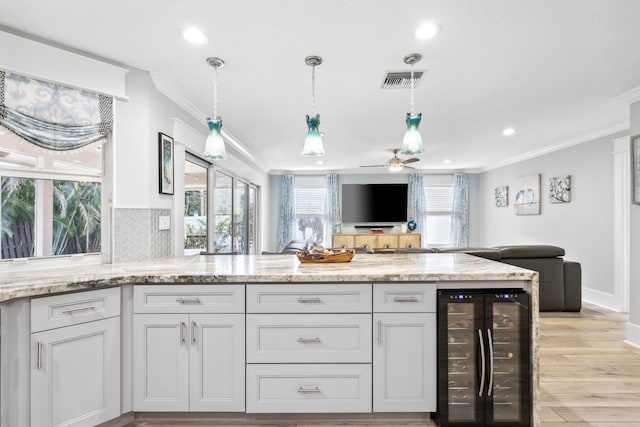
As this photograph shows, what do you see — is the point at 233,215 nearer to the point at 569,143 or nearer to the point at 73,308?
the point at 73,308

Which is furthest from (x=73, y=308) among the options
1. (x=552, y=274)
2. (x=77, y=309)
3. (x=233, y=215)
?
(x=552, y=274)

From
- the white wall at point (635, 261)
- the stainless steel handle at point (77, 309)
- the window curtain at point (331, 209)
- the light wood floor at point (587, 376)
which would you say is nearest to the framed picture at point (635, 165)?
the white wall at point (635, 261)

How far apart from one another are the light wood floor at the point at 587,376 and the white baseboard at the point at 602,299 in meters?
0.43

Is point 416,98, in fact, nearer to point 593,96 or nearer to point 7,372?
point 593,96

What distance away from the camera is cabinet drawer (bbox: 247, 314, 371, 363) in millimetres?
1840

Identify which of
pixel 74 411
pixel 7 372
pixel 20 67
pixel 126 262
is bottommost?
pixel 74 411

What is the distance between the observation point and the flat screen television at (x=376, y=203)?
7.65 m

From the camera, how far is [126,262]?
7.92 feet

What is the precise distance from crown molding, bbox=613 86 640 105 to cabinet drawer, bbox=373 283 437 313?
9.47ft

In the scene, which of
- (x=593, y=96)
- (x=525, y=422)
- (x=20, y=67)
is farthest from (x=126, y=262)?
(x=593, y=96)

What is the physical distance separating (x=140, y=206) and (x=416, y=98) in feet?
8.52

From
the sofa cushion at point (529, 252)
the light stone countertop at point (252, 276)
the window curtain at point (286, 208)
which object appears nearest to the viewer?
the light stone countertop at point (252, 276)

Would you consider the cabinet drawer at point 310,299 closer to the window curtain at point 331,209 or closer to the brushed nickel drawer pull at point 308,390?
the brushed nickel drawer pull at point 308,390

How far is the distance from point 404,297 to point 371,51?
164 centimetres
